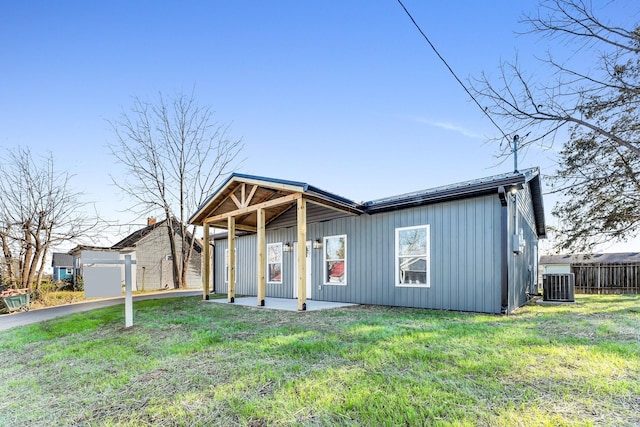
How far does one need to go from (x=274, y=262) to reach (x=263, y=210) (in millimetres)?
3571

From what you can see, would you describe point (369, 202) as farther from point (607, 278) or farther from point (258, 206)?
point (607, 278)

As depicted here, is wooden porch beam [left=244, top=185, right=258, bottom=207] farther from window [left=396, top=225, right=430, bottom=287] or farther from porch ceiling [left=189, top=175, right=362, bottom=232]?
window [left=396, top=225, right=430, bottom=287]

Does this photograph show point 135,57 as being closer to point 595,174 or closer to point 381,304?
point 381,304

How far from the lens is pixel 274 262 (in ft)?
37.6

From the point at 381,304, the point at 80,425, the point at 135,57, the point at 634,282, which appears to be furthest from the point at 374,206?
the point at 634,282

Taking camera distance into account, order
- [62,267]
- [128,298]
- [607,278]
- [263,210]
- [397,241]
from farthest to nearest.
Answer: [62,267] < [607,278] < [263,210] < [397,241] < [128,298]

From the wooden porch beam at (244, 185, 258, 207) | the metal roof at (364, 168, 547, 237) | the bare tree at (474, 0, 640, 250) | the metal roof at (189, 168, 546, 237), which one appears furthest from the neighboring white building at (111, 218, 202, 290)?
the bare tree at (474, 0, 640, 250)

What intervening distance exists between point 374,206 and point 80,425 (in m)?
6.95

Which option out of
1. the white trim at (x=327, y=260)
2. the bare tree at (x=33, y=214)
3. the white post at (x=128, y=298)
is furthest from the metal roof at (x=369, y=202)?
the bare tree at (x=33, y=214)

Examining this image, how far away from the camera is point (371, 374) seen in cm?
309

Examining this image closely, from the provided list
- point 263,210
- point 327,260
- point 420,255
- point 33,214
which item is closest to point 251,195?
point 263,210

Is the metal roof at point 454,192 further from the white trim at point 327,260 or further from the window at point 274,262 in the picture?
the window at point 274,262

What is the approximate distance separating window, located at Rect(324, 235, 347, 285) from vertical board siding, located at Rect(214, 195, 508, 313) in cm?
14

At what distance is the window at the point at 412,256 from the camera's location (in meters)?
7.70
